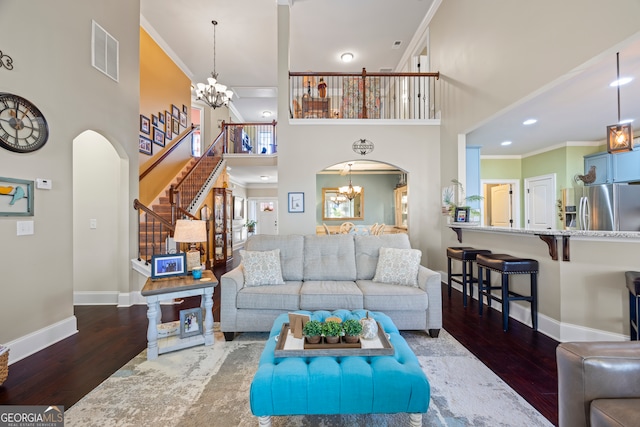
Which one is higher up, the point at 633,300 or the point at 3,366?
the point at 633,300

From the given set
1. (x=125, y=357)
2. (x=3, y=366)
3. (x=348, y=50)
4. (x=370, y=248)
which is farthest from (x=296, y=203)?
(x=348, y=50)

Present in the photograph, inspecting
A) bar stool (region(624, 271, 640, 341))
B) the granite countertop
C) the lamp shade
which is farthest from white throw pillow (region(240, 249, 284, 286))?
bar stool (region(624, 271, 640, 341))

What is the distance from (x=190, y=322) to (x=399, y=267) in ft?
7.51

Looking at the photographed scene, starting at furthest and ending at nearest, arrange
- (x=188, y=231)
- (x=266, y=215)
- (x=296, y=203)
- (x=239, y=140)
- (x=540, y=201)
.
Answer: (x=266, y=215), (x=239, y=140), (x=540, y=201), (x=296, y=203), (x=188, y=231)

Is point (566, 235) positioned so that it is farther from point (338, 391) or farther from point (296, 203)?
point (296, 203)

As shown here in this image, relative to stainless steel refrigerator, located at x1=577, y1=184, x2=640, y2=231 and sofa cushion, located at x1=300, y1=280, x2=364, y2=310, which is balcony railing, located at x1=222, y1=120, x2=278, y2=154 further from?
stainless steel refrigerator, located at x1=577, y1=184, x2=640, y2=231

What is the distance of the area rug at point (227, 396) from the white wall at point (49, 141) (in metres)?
1.20

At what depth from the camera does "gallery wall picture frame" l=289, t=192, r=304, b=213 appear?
519 cm

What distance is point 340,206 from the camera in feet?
31.9

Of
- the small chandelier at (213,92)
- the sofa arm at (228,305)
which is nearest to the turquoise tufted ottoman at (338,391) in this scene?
the sofa arm at (228,305)

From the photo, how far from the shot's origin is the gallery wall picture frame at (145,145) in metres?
5.49

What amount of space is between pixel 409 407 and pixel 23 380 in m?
2.93

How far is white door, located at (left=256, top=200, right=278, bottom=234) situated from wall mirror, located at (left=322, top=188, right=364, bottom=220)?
3722 mm

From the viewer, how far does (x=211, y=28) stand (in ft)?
19.6
